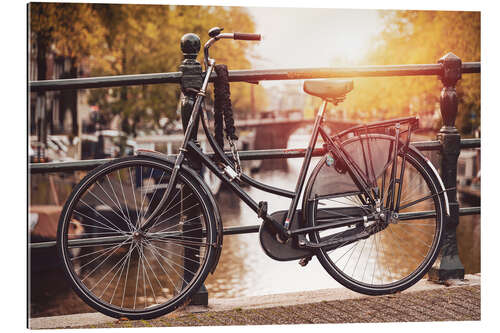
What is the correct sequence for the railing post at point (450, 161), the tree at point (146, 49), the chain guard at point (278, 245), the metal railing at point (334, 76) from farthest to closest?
1. the tree at point (146, 49)
2. the railing post at point (450, 161)
3. the metal railing at point (334, 76)
4. the chain guard at point (278, 245)

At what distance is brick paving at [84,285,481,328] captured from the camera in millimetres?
2623

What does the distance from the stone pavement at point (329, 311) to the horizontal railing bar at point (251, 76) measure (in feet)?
3.26

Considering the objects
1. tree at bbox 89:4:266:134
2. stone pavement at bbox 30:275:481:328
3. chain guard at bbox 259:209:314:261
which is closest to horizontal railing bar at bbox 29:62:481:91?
chain guard at bbox 259:209:314:261

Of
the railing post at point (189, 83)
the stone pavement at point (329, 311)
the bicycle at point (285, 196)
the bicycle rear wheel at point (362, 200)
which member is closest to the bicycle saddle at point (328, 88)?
the bicycle at point (285, 196)

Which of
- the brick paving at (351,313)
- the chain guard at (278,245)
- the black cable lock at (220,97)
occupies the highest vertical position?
the black cable lock at (220,97)

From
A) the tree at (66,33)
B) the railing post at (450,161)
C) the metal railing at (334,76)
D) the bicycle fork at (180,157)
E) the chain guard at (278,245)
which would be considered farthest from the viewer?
the tree at (66,33)

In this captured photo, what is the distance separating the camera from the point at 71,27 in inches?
438

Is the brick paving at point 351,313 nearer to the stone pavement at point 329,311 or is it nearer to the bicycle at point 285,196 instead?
the stone pavement at point 329,311

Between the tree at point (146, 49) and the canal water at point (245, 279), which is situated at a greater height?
the tree at point (146, 49)

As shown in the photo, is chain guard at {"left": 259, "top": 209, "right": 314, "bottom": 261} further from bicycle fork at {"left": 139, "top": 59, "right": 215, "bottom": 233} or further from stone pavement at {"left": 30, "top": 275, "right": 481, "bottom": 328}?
bicycle fork at {"left": 139, "top": 59, "right": 215, "bottom": 233}

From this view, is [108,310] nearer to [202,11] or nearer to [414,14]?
[414,14]

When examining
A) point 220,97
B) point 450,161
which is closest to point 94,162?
point 220,97

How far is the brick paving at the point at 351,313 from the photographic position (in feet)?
8.61

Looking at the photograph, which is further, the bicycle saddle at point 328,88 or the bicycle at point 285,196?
the bicycle saddle at point 328,88
